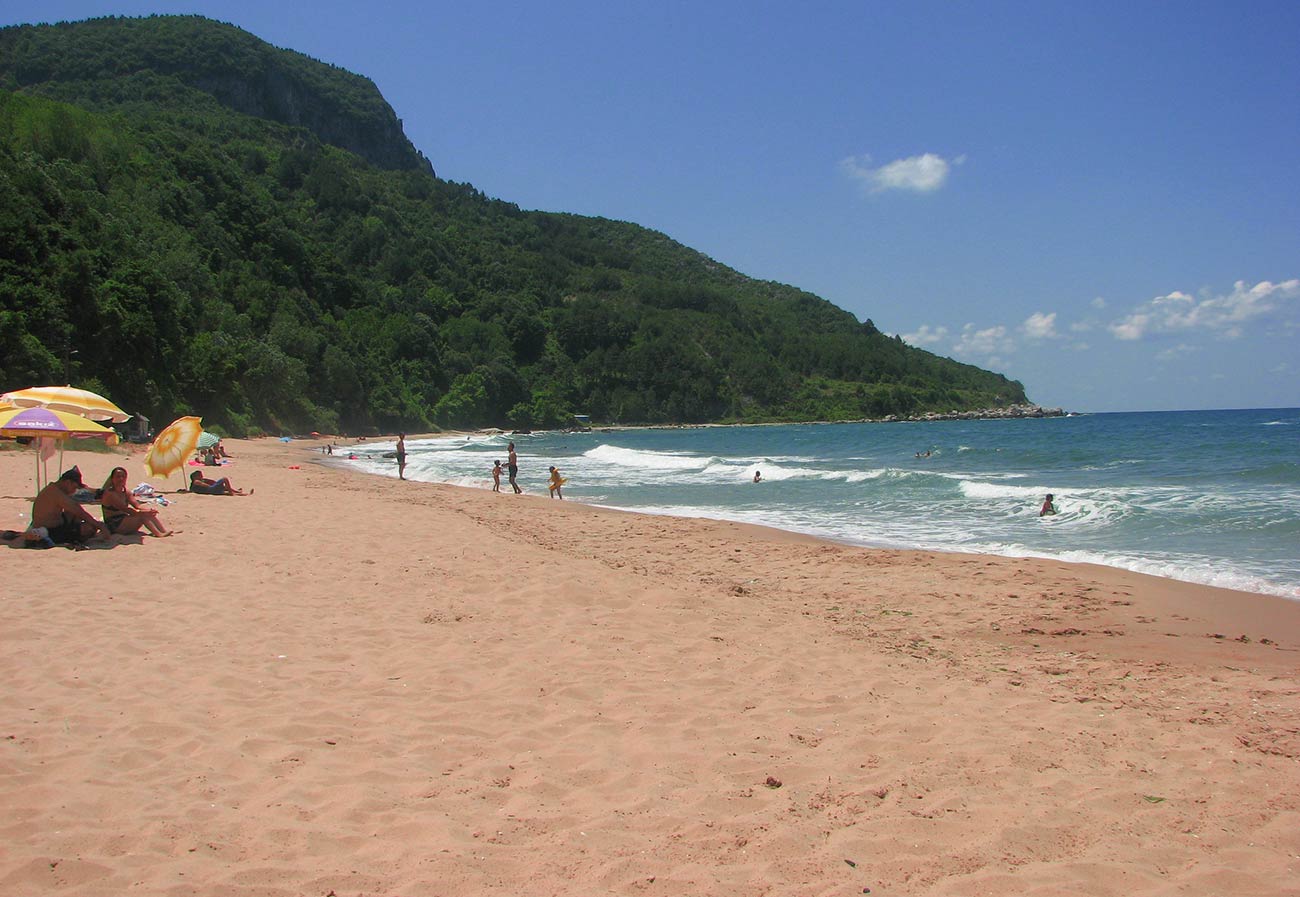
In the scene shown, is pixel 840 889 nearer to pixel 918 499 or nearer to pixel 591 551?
pixel 591 551

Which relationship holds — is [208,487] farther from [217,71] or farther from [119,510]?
[217,71]

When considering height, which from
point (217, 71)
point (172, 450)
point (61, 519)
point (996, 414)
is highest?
point (217, 71)

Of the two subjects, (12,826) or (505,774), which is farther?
(505,774)

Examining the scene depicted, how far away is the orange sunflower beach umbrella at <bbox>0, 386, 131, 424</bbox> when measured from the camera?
32.6ft

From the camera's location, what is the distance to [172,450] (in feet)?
45.1

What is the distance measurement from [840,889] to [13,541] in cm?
976

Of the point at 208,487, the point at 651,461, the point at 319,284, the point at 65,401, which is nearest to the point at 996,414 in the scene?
the point at 319,284

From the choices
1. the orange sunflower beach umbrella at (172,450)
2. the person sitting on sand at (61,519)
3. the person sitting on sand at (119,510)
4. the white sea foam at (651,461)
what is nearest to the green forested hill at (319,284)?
the orange sunflower beach umbrella at (172,450)

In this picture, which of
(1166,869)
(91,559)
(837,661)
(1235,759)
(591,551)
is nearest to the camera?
(1166,869)

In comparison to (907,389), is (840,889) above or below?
below

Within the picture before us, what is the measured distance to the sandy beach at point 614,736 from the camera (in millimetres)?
3150

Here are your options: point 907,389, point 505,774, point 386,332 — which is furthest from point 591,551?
point 907,389

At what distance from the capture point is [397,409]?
83625mm

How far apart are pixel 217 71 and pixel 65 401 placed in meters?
159
